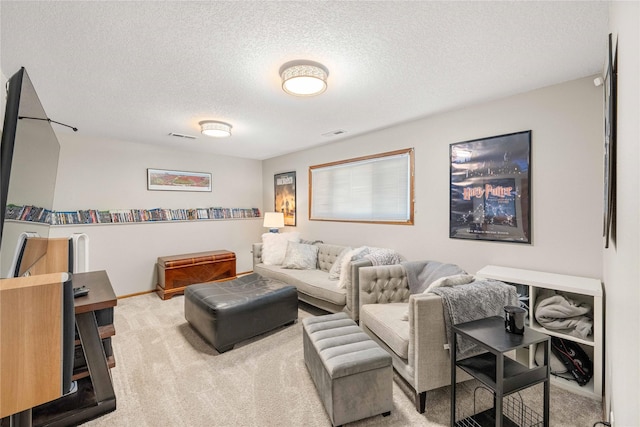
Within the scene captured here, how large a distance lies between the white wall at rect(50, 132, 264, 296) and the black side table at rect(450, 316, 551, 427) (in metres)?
4.51

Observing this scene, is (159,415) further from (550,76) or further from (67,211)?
(550,76)

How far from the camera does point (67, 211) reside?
3791mm

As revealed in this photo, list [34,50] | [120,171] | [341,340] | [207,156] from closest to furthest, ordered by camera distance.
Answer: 1. [34,50]
2. [341,340]
3. [120,171]
4. [207,156]

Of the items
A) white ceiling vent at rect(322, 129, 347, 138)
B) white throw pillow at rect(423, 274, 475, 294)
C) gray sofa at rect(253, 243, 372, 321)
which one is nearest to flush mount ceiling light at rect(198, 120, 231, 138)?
white ceiling vent at rect(322, 129, 347, 138)

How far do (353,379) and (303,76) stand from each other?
6.77 feet

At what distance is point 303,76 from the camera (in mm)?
1983

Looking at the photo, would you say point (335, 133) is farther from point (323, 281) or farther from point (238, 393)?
point (238, 393)

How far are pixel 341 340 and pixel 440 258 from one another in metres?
1.68

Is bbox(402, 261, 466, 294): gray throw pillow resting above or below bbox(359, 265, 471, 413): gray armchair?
above

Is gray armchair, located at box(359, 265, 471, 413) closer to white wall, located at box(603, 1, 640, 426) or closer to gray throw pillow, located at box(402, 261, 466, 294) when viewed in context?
gray throw pillow, located at box(402, 261, 466, 294)

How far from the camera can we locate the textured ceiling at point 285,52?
147 centimetres

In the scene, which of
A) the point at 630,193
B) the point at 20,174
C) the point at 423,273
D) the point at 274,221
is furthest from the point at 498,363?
the point at 274,221

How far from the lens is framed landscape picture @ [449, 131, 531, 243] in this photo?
8.12ft

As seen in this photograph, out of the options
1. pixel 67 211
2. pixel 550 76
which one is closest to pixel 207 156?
pixel 67 211
